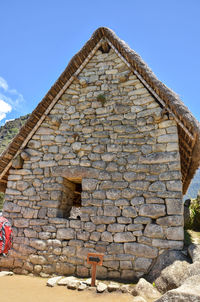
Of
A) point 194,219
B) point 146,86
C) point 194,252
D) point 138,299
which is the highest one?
point 146,86

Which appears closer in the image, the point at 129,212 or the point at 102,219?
the point at 129,212

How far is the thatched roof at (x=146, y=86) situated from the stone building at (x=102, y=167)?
3cm

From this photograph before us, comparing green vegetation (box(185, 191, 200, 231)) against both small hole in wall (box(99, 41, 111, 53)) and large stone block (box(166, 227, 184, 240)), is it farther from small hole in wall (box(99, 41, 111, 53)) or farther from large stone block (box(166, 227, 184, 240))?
small hole in wall (box(99, 41, 111, 53))

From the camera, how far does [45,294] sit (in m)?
3.36

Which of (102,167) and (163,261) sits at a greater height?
(102,167)

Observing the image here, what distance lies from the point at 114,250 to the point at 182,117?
119 inches

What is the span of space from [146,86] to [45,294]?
4.62 m

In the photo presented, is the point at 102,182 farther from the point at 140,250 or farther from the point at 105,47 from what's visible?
the point at 105,47

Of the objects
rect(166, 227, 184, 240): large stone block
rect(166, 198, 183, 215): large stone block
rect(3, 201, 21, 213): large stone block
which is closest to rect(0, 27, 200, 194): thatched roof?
rect(3, 201, 21, 213): large stone block

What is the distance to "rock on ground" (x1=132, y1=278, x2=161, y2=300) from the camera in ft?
10.3

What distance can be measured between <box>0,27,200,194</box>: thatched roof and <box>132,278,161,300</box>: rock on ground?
2850 millimetres

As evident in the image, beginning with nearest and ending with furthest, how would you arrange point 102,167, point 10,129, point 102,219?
1. point 102,219
2. point 102,167
3. point 10,129

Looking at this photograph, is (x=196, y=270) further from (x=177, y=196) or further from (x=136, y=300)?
(x=177, y=196)

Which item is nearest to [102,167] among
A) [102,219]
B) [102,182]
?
[102,182]
